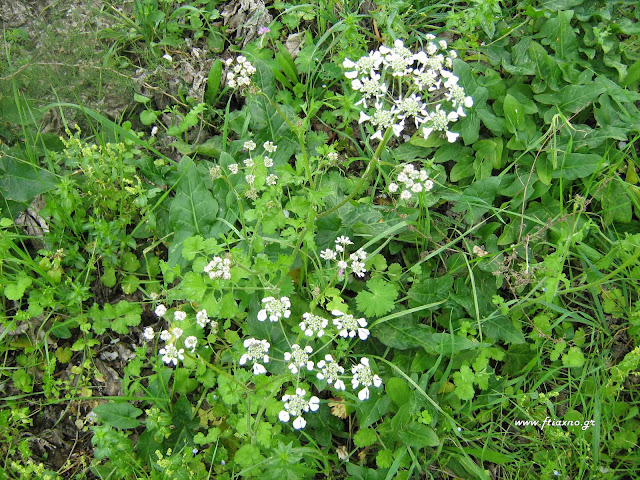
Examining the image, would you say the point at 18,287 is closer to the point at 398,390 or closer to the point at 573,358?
the point at 398,390

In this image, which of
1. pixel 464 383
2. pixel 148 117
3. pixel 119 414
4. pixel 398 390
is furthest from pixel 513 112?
pixel 119 414

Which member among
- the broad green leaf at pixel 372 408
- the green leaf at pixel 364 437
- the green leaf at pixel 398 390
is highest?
the green leaf at pixel 398 390

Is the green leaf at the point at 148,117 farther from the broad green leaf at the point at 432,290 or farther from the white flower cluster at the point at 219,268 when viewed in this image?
the broad green leaf at the point at 432,290

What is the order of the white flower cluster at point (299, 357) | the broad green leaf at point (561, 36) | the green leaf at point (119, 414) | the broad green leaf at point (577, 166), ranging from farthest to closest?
the broad green leaf at point (561, 36) < the broad green leaf at point (577, 166) < the green leaf at point (119, 414) < the white flower cluster at point (299, 357)

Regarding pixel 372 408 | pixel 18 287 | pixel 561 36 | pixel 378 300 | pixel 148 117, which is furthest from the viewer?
pixel 148 117

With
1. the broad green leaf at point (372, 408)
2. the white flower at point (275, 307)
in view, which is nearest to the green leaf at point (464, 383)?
the broad green leaf at point (372, 408)

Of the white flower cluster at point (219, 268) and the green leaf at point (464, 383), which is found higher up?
the white flower cluster at point (219, 268)

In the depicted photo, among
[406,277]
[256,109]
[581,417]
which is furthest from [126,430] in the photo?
[581,417]

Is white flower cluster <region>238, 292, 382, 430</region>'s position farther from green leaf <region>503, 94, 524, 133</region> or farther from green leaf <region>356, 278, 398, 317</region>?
green leaf <region>503, 94, 524, 133</region>
